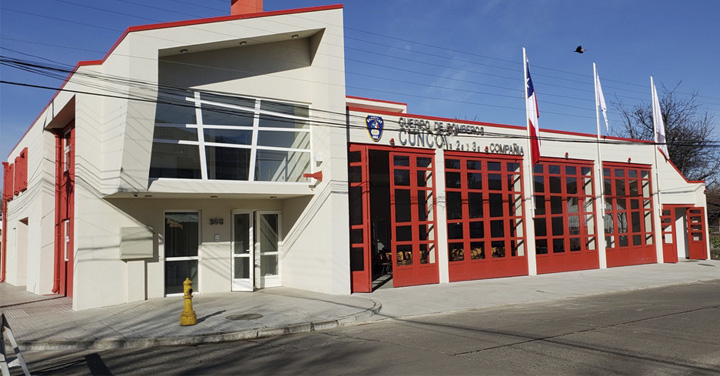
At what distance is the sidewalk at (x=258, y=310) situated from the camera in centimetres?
991

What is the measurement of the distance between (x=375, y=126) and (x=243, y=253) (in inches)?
219

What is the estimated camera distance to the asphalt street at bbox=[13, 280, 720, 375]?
23.0 feet

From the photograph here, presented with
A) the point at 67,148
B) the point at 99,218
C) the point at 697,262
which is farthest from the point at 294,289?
the point at 697,262

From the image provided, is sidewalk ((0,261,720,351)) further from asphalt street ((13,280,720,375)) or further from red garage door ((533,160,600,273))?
red garage door ((533,160,600,273))

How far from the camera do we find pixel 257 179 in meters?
14.9

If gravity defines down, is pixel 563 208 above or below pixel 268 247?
above

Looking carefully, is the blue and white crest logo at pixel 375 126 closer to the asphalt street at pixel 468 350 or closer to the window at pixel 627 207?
the asphalt street at pixel 468 350

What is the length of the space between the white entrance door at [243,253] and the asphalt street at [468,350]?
5929mm

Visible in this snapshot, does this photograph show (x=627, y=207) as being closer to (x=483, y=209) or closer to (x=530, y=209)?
(x=530, y=209)

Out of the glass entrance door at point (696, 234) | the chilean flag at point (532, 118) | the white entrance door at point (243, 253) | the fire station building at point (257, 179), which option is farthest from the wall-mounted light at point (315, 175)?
the glass entrance door at point (696, 234)

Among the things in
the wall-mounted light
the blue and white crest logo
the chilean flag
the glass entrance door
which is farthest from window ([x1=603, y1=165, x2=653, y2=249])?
the wall-mounted light

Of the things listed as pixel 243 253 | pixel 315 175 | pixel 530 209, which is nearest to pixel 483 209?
pixel 530 209

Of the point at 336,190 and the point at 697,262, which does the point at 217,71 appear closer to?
the point at 336,190

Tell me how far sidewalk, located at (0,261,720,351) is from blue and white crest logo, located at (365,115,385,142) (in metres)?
4.67
